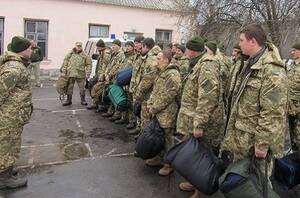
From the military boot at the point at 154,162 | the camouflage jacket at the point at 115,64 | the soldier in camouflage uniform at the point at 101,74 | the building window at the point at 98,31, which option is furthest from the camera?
the building window at the point at 98,31

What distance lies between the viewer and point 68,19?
21.3m

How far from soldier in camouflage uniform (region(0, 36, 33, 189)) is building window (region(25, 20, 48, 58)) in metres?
16.6

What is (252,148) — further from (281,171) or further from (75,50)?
(75,50)

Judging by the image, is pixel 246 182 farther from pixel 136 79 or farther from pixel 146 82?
pixel 136 79

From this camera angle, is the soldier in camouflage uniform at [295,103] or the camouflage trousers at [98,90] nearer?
the soldier in camouflage uniform at [295,103]

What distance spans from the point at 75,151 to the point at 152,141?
180 centimetres

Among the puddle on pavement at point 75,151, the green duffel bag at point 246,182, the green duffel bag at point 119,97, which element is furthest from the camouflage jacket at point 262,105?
the green duffel bag at point 119,97

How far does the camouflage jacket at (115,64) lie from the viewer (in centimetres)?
877

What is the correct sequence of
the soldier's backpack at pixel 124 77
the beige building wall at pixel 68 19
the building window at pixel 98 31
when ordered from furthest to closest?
the building window at pixel 98 31 → the beige building wall at pixel 68 19 → the soldier's backpack at pixel 124 77

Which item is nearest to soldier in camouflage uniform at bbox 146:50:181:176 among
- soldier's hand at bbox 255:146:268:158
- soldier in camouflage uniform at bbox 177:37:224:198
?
soldier in camouflage uniform at bbox 177:37:224:198

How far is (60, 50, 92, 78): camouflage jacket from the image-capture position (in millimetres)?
10125

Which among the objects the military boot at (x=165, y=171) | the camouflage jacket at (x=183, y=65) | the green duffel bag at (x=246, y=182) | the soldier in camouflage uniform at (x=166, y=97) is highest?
the camouflage jacket at (x=183, y=65)

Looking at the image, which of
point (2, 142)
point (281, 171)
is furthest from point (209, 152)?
point (2, 142)

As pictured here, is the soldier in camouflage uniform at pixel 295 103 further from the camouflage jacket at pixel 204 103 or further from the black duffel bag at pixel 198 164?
the black duffel bag at pixel 198 164
